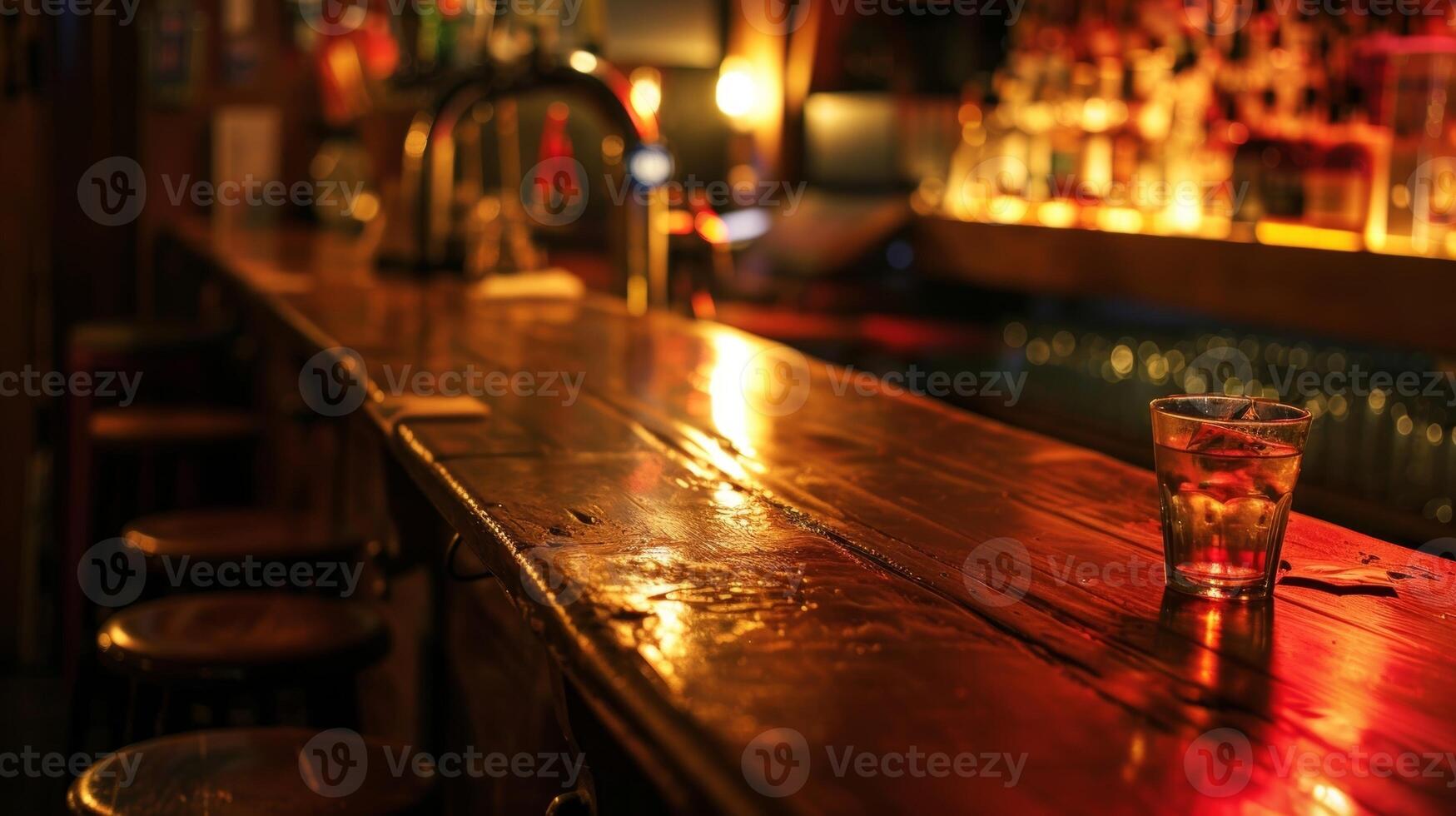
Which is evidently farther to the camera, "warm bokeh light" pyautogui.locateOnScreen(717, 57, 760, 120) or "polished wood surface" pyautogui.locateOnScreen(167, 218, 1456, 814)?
"warm bokeh light" pyautogui.locateOnScreen(717, 57, 760, 120)

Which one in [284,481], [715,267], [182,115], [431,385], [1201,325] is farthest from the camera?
[182,115]

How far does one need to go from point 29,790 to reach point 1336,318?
9.04 feet

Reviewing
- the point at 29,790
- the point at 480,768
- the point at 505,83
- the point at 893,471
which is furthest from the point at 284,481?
the point at 893,471

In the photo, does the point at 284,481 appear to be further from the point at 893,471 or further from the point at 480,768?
the point at 893,471

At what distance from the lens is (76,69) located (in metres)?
4.08
